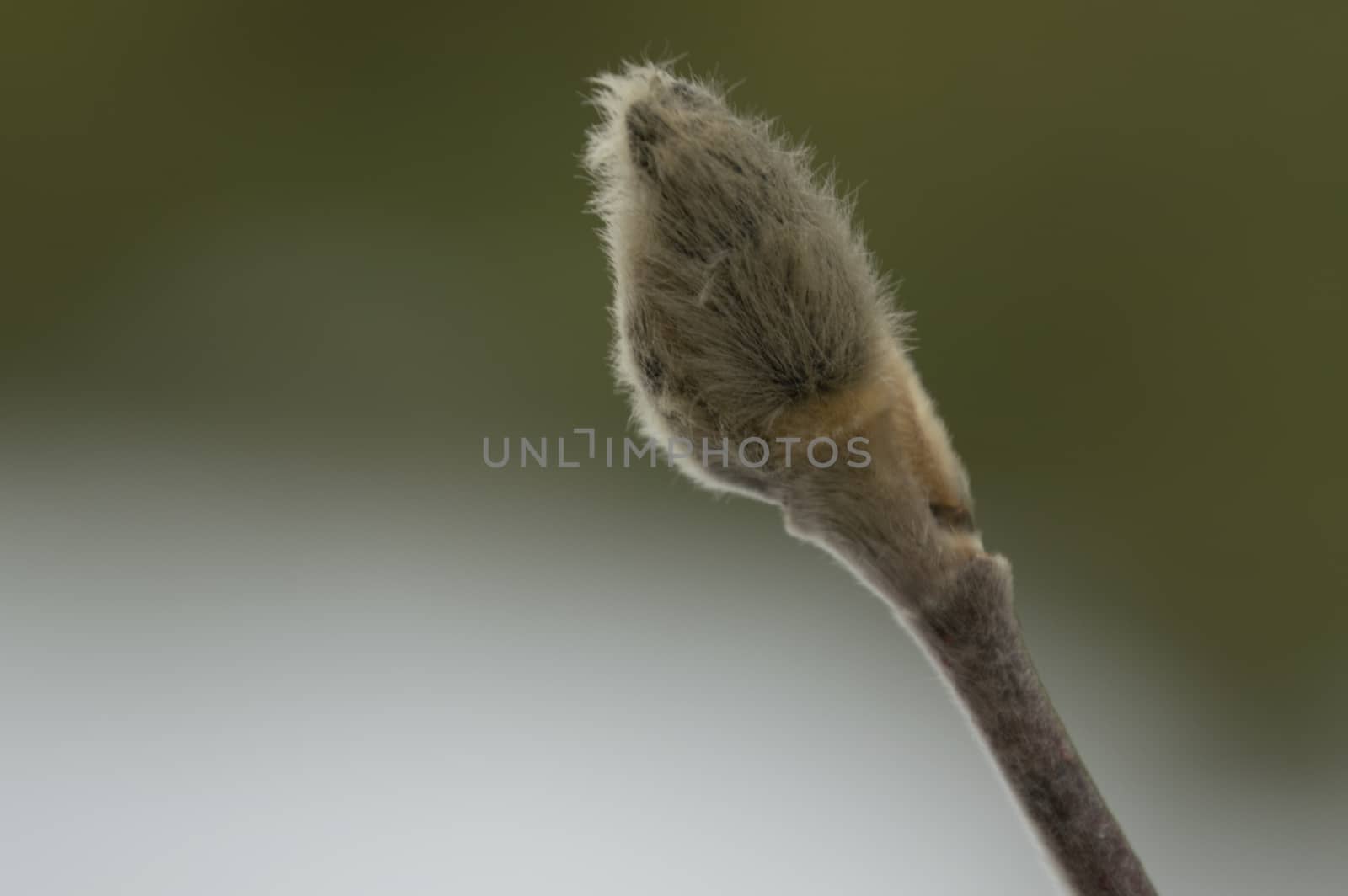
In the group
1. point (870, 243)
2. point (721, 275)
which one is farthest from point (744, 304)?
point (870, 243)

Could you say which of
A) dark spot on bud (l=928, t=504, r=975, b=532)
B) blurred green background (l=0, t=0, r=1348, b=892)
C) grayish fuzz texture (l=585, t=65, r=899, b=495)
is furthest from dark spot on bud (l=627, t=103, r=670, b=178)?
blurred green background (l=0, t=0, r=1348, b=892)

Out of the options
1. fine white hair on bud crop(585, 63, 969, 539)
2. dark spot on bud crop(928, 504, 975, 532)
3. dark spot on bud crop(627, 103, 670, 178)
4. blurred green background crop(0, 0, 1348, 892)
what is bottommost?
dark spot on bud crop(928, 504, 975, 532)

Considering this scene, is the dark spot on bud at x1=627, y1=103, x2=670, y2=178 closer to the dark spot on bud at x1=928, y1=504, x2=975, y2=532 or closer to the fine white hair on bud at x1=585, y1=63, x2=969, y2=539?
the fine white hair on bud at x1=585, y1=63, x2=969, y2=539

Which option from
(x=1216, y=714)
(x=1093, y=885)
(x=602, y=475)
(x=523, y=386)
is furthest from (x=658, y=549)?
(x=1093, y=885)

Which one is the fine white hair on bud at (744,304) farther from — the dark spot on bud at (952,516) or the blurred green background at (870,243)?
the blurred green background at (870,243)

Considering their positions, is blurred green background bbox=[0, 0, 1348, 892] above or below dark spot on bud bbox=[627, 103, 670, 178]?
above

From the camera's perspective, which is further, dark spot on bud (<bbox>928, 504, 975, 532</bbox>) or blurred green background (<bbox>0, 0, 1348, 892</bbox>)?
Answer: blurred green background (<bbox>0, 0, 1348, 892</bbox>)

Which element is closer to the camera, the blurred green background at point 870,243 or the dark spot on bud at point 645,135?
the dark spot on bud at point 645,135

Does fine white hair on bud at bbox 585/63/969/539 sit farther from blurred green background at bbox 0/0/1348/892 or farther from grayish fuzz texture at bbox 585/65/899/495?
blurred green background at bbox 0/0/1348/892

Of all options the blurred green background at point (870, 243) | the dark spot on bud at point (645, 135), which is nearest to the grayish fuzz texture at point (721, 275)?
the dark spot on bud at point (645, 135)
